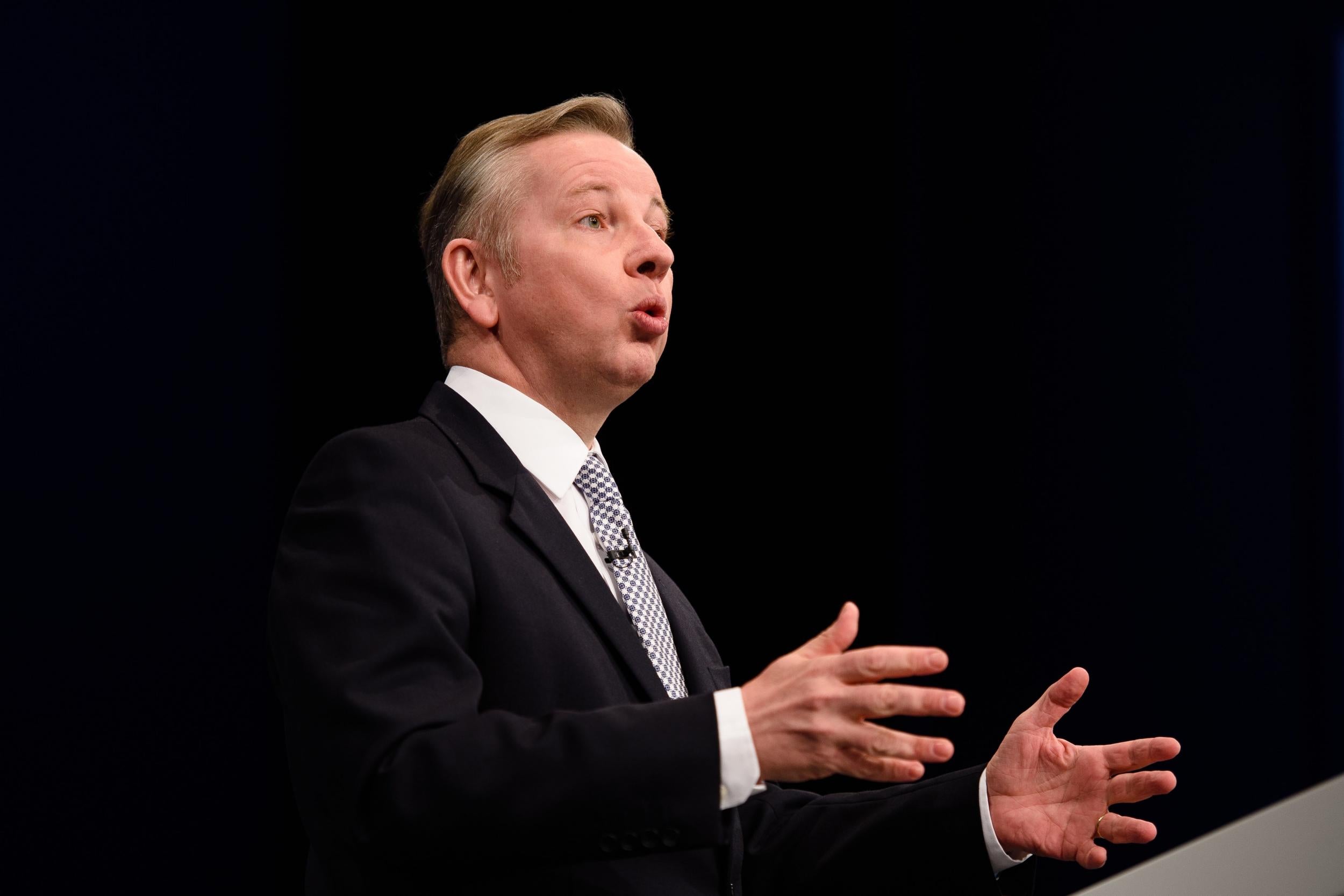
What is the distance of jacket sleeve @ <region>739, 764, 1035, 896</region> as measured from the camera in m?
1.32

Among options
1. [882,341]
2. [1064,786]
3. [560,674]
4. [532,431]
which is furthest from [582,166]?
[882,341]

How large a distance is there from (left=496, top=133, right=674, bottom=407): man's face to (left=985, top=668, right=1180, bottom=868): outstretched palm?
585mm

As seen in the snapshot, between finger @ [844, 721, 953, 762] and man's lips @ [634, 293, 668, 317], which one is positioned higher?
man's lips @ [634, 293, 668, 317]

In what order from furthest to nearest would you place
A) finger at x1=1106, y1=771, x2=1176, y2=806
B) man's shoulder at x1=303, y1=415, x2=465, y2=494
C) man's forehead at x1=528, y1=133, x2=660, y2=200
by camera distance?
man's forehead at x1=528, y1=133, x2=660, y2=200, finger at x1=1106, y1=771, x2=1176, y2=806, man's shoulder at x1=303, y1=415, x2=465, y2=494

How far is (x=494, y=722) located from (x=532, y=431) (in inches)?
18.8

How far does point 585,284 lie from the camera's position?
4.68 feet

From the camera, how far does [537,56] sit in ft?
8.46

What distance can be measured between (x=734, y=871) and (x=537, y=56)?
1.84 metres

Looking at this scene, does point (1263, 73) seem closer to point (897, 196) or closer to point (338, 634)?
point (897, 196)

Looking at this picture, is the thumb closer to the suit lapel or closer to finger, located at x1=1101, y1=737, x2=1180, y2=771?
the suit lapel

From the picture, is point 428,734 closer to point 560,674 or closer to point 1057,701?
point 560,674

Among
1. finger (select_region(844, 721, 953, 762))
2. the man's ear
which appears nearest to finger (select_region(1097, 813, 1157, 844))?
finger (select_region(844, 721, 953, 762))

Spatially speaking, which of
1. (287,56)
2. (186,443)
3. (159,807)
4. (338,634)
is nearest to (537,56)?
(287,56)

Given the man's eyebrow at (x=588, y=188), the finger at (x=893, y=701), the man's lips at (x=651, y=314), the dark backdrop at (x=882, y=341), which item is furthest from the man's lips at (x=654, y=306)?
the dark backdrop at (x=882, y=341)
